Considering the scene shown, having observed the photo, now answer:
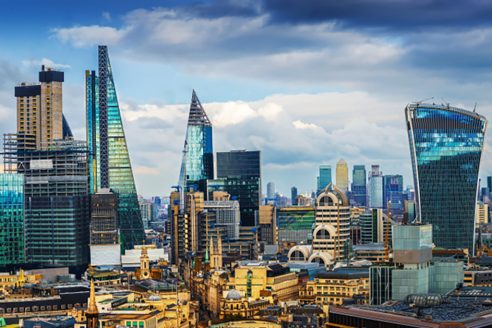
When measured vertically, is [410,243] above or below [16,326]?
above

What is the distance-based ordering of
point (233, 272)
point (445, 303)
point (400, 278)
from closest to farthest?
point (445, 303) < point (400, 278) < point (233, 272)

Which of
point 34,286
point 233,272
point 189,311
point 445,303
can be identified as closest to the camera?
point 445,303

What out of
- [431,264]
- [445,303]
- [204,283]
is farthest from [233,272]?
[445,303]

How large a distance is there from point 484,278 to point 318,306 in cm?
3001

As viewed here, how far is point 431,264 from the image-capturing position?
138 meters

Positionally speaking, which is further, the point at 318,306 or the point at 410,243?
the point at 318,306

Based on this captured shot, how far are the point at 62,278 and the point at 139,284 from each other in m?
24.3

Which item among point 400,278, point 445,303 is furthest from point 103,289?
point 445,303

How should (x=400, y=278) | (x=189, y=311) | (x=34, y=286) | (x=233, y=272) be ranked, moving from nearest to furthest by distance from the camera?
(x=400, y=278) → (x=189, y=311) → (x=34, y=286) → (x=233, y=272)

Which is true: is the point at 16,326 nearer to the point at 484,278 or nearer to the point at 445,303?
the point at 445,303

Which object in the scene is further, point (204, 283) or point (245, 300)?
point (204, 283)

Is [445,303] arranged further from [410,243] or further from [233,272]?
[233,272]

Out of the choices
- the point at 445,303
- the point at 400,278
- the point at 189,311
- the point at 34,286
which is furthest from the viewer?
the point at 34,286

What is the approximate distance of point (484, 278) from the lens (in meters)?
176
